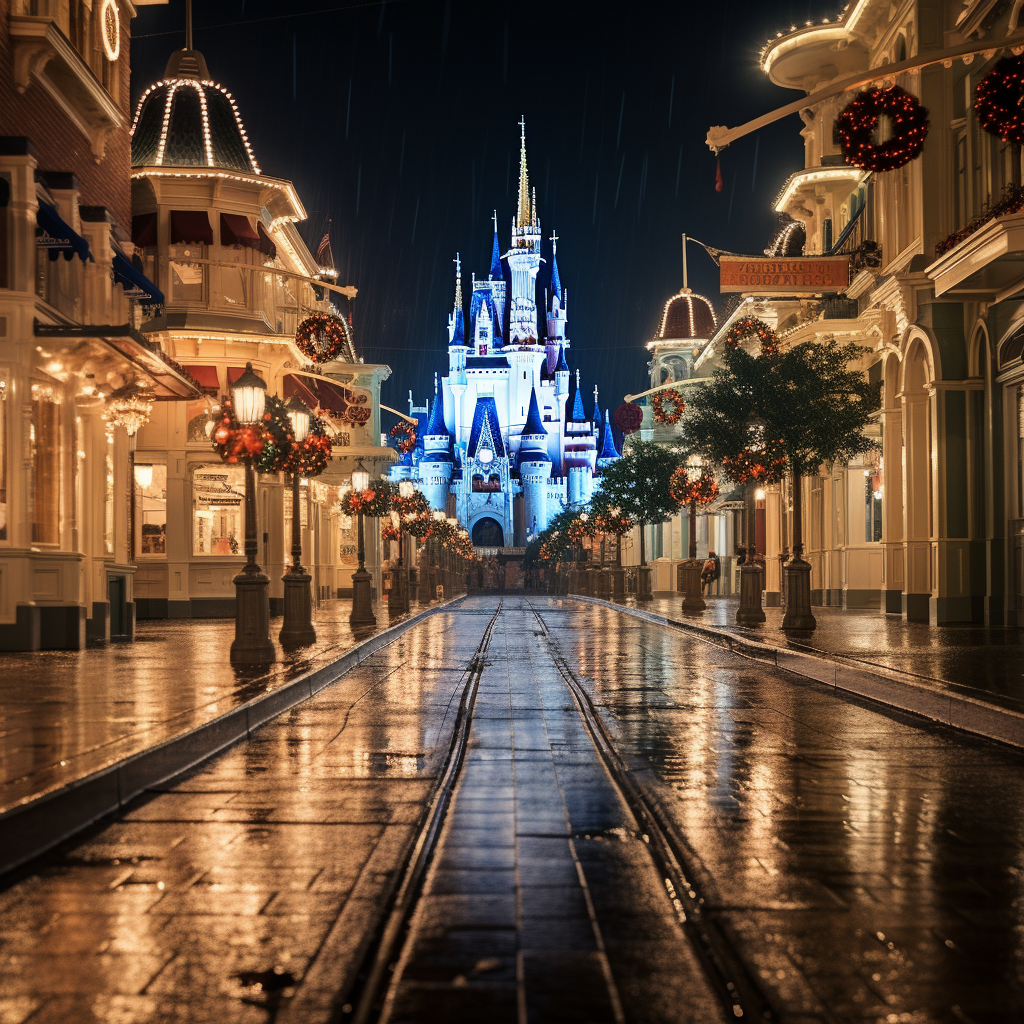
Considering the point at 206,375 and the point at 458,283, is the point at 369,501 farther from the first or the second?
the point at 458,283

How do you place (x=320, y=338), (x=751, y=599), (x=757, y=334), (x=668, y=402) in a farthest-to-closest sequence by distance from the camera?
(x=668, y=402) < (x=757, y=334) < (x=320, y=338) < (x=751, y=599)

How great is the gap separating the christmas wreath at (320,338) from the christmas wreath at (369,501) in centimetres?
380

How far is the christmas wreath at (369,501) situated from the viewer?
108ft

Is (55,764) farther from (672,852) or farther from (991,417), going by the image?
(991,417)

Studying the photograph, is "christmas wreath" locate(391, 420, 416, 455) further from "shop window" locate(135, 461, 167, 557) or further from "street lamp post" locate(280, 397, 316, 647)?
"street lamp post" locate(280, 397, 316, 647)

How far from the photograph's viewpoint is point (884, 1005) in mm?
3852

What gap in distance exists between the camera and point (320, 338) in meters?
35.3

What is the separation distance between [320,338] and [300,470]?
611 inches

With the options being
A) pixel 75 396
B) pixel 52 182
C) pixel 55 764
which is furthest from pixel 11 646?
pixel 55 764

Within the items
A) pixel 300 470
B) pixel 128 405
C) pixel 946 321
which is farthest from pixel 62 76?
pixel 946 321

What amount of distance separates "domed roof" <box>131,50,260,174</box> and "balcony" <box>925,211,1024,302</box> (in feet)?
60.7

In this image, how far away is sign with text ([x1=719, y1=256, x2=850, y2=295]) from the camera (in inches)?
1125

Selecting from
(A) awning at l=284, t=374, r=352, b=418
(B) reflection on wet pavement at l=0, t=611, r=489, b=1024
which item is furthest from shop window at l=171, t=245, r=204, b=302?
(B) reflection on wet pavement at l=0, t=611, r=489, b=1024

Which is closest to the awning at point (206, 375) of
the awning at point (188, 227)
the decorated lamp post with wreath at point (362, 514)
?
the awning at point (188, 227)
